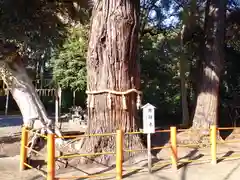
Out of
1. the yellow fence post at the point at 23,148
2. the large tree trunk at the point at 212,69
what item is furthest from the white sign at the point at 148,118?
the large tree trunk at the point at 212,69

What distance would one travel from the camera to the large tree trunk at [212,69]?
11.2m

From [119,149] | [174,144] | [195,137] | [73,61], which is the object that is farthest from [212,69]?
[73,61]

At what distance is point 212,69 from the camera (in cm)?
1133

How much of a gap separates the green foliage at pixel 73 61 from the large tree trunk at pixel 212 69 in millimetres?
7333

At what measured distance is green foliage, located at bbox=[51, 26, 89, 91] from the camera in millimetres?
17828

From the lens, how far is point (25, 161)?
6.98 m

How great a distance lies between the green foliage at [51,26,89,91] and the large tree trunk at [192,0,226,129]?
7.33 m

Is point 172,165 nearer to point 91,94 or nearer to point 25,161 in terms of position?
point 91,94

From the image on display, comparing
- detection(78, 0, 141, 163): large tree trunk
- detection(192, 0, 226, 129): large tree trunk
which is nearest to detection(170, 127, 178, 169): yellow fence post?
detection(78, 0, 141, 163): large tree trunk

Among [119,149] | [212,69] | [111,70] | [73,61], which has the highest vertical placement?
[73,61]

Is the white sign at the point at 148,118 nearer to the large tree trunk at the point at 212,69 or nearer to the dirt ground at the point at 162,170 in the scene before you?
the dirt ground at the point at 162,170

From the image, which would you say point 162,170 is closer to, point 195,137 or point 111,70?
point 111,70

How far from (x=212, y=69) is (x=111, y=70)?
15.7 feet

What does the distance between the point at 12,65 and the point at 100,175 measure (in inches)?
199
